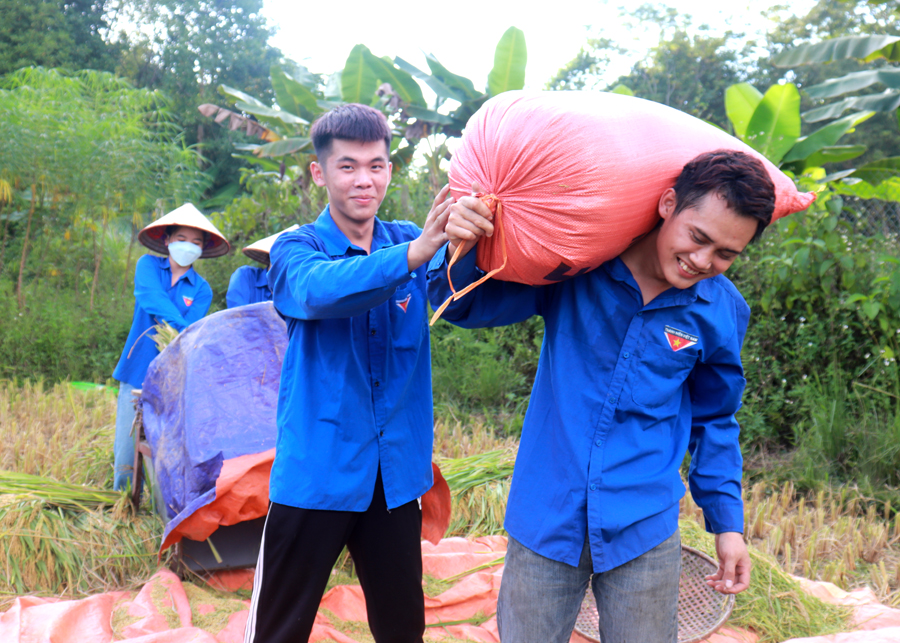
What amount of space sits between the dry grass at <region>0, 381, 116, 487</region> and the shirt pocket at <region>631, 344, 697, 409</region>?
12.1 ft

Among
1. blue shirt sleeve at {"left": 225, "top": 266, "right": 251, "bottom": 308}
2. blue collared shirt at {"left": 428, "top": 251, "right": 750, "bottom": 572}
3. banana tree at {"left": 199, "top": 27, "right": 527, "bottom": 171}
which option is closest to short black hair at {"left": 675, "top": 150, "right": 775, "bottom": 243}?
blue collared shirt at {"left": 428, "top": 251, "right": 750, "bottom": 572}

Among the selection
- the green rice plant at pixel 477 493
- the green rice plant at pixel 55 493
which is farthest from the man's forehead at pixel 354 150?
the green rice plant at pixel 55 493

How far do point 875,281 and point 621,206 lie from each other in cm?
355

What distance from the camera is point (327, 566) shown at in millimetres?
1770

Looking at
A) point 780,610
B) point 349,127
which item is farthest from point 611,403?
point 780,610

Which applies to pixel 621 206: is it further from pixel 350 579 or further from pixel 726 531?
pixel 350 579

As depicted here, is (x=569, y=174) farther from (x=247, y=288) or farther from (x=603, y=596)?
(x=247, y=288)

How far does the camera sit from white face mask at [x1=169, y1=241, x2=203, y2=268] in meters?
4.27

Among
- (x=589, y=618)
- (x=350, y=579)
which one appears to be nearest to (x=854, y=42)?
(x=589, y=618)

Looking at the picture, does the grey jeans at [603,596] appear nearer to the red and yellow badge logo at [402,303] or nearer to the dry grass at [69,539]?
the red and yellow badge logo at [402,303]

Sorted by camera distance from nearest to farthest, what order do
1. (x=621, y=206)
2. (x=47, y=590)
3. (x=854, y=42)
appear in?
(x=621, y=206), (x=47, y=590), (x=854, y=42)

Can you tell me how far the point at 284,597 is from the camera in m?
1.75

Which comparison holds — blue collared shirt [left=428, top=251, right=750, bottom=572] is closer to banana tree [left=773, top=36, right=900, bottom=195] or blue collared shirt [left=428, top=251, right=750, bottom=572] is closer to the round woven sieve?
the round woven sieve

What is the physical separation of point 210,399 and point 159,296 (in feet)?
4.87
